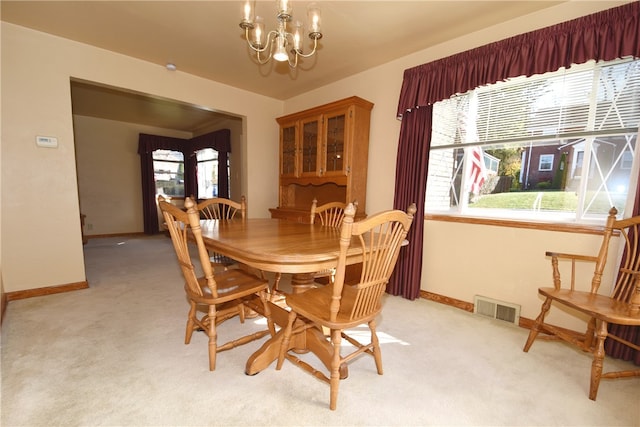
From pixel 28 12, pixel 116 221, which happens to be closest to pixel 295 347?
pixel 28 12

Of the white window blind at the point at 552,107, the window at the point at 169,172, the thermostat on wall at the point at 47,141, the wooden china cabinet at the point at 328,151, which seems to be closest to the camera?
the white window blind at the point at 552,107

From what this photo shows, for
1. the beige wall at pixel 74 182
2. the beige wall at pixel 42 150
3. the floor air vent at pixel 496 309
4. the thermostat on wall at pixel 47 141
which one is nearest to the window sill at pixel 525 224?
the beige wall at pixel 74 182

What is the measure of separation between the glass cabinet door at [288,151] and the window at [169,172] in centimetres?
407

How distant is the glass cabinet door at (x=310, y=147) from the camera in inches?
124

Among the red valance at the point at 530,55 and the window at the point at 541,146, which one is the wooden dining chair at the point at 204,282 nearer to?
the window at the point at 541,146

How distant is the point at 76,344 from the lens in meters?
1.78

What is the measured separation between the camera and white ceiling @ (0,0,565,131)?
2.00 metres

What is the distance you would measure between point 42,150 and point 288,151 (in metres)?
2.45

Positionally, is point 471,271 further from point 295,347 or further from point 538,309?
point 295,347

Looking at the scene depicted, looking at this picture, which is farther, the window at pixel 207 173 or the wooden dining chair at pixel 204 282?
the window at pixel 207 173

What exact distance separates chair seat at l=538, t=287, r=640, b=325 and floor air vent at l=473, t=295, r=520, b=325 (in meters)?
0.58

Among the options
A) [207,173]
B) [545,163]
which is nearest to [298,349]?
[545,163]

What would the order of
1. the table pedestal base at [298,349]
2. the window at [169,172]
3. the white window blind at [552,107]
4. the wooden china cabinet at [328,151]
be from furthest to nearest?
the window at [169,172] → the wooden china cabinet at [328,151] → the white window blind at [552,107] → the table pedestal base at [298,349]

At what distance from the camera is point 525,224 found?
213cm
